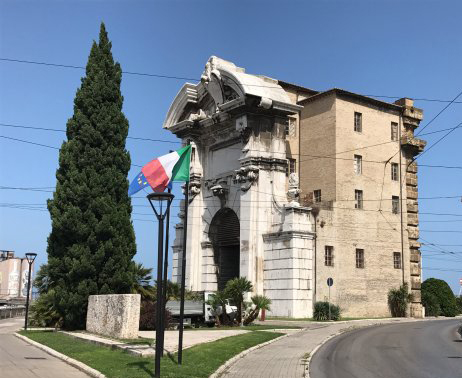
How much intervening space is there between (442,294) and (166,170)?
123 feet

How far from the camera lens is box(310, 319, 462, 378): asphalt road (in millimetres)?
14195

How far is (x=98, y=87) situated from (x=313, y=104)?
1906 centimetres

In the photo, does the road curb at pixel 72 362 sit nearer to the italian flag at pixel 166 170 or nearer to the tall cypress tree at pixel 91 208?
the tall cypress tree at pixel 91 208

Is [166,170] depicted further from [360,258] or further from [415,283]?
[415,283]

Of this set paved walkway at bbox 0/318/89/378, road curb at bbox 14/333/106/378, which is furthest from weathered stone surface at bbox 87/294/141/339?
paved walkway at bbox 0/318/89/378

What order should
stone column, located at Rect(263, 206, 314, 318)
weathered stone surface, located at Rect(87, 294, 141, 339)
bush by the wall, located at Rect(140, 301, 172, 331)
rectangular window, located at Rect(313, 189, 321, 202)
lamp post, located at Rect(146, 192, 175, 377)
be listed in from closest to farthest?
lamp post, located at Rect(146, 192, 175, 377) < weathered stone surface, located at Rect(87, 294, 141, 339) < bush by the wall, located at Rect(140, 301, 172, 331) < stone column, located at Rect(263, 206, 314, 318) < rectangular window, located at Rect(313, 189, 321, 202)

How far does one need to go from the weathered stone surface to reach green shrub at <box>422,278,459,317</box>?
30873mm

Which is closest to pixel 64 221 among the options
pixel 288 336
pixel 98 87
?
pixel 98 87

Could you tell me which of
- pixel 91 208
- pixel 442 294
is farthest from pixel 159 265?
pixel 442 294

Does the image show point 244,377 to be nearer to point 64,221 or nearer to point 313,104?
point 64,221

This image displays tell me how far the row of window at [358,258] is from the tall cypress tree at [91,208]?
548 inches

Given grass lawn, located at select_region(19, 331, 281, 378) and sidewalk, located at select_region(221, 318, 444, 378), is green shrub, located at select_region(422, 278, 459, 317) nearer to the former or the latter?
sidewalk, located at select_region(221, 318, 444, 378)

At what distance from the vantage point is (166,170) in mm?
16344

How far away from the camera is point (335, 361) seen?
54.2 feet
